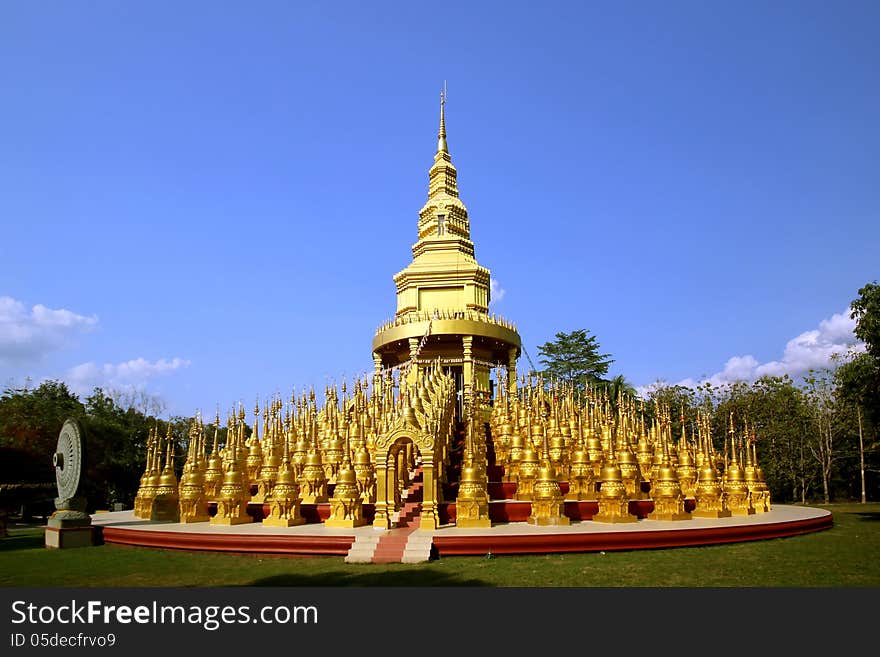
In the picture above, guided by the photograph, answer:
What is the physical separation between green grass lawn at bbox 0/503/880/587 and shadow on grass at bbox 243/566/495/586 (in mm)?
15

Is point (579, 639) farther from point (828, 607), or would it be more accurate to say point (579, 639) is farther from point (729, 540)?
point (729, 540)

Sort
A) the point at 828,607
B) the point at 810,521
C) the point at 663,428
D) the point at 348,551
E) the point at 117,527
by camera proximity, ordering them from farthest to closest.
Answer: the point at 663,428
the point at 810,521
the point at 117,527
the point at 348,551
the point at 828,607

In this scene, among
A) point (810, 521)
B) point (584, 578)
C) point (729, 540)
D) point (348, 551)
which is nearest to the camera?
point (584, 578)

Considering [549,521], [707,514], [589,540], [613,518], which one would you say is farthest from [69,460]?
[707,514]

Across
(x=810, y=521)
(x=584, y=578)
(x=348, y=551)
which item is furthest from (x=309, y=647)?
(x=810, y=521)

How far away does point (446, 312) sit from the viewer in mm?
34188

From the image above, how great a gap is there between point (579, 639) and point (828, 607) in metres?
3.20

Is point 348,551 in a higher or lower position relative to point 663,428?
lower

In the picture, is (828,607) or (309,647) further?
(828,607)

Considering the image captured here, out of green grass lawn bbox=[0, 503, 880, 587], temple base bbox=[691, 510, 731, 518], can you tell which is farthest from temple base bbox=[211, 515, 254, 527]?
temple base bbox=[691, 510, 731, 518]

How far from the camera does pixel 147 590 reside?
8.95 m

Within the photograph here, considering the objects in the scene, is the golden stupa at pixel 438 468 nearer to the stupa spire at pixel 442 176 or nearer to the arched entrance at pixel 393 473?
the arched entrance at pixel 393 473

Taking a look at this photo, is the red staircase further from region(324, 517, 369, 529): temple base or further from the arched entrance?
region(324, 517, 369, 529): temple base

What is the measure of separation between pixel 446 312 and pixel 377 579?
2476cm
